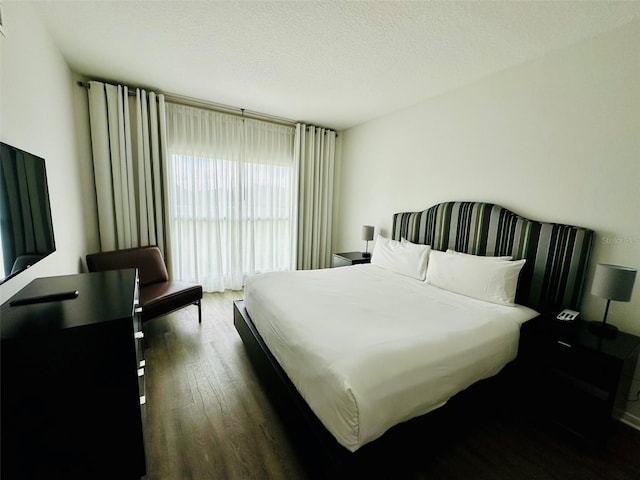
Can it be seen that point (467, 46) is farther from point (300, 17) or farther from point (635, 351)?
point (635, 351)

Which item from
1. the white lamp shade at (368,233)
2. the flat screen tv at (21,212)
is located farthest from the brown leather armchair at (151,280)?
the white lamp shade at (368,233)

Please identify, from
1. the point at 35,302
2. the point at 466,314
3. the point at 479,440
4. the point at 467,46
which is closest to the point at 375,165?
the point at 467,46

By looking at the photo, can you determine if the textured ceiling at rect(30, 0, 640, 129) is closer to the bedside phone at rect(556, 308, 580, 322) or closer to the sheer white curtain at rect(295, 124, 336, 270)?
the sheer white curtain at rect(295, 124, 336, 270)

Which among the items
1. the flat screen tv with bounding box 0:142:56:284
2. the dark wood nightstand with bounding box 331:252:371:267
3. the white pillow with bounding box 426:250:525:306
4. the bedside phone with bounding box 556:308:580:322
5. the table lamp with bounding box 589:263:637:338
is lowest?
the dark wood nightstand with bounding box 331:252:371:267

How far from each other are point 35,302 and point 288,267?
3374 mm

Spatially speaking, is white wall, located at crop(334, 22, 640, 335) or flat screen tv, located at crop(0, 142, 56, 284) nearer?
flat screen tv, located at crop(0, 142, 56, 284)

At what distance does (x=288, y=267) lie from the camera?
4.51 m

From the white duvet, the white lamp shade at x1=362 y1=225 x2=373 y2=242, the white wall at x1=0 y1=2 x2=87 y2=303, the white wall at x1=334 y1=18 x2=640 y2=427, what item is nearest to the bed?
the white duvet

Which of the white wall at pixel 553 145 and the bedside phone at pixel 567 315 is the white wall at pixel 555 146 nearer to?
the white wall at pixel 553 145

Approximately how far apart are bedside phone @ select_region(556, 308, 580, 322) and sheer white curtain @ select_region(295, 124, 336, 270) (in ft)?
10.7

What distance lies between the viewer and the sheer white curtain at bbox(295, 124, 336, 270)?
4262mm

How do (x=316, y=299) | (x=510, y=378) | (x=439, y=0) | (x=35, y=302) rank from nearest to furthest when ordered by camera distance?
1. (x=35, y=302)
2. (x=439, y=0)
3. (x=510, y=378)
4. (x=316, y=299)

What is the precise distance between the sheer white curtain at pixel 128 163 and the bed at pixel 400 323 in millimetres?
1732

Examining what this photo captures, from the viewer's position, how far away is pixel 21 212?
1.21 metres
